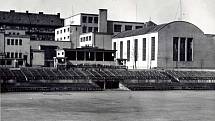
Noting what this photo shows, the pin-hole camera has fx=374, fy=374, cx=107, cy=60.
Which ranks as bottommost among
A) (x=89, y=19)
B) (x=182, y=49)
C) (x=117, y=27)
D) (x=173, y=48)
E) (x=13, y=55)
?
(x=13, y=55)

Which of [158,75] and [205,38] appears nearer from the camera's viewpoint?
[158,75]

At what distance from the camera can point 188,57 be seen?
90.2 m

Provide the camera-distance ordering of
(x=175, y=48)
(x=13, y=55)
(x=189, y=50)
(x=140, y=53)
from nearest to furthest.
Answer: (x=175, y=48) < (x=13, y=55) < (x=189, y=50) < (x=140, y=53)

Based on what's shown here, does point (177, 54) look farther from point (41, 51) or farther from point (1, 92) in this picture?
point (1, 92)

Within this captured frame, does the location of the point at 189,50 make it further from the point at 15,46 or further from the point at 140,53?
the point at 15,46

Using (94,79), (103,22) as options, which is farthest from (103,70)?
(103,22)

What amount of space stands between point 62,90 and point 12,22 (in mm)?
73764

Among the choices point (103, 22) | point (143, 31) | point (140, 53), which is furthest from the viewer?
point (103, 22)

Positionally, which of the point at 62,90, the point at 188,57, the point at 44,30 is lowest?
the point at 62,90

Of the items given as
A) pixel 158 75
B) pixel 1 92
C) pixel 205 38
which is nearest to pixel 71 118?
pixel 1 92

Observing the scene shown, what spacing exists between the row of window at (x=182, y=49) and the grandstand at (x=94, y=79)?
12855 mm

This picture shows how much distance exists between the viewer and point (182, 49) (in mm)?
89500

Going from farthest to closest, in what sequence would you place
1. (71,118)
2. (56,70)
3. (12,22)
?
(12,22), (56,70), (71,118)

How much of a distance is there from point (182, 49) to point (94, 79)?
33.1 m
